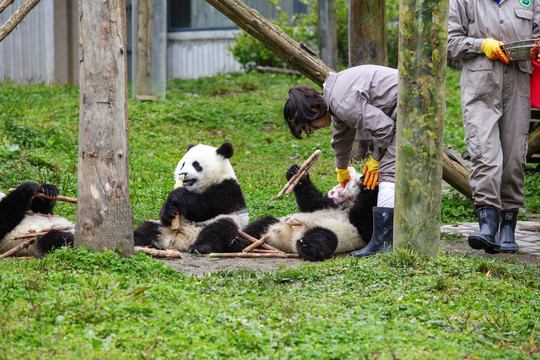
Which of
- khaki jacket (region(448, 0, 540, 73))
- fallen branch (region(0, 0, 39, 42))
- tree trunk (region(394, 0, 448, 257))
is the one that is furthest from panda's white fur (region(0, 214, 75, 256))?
khaki jacket (region(448, 0, 540, 73))

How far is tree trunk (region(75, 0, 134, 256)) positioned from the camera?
3.81 meters

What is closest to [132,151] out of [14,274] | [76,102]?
[76,102]

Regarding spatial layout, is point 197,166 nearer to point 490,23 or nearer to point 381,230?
point 381,230

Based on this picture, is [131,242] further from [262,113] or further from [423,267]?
[262,113]

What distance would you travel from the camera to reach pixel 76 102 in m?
10.5

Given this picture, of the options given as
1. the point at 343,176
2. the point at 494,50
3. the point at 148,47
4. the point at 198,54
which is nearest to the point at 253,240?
the point at 343,176

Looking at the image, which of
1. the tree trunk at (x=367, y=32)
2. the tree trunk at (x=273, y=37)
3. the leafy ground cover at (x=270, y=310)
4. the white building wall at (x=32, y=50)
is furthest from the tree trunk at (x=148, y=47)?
the leafy ground cover at (x=270, y=310)

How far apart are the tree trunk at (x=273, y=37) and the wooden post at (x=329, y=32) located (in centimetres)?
621

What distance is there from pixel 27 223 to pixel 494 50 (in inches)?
151

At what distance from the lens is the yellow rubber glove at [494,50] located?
191 inches

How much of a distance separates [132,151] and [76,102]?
2714 mm

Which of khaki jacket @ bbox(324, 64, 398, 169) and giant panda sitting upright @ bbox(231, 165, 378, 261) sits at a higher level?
khaki jacket @ bbox(324, 64, 398, 169)

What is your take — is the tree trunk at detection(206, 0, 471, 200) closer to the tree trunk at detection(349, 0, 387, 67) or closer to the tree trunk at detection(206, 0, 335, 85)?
the tree trunk at detection(206, 0, 335, 85)

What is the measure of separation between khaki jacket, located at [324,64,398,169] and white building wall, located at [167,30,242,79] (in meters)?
10.9
